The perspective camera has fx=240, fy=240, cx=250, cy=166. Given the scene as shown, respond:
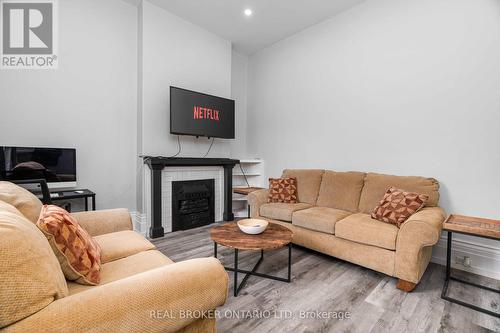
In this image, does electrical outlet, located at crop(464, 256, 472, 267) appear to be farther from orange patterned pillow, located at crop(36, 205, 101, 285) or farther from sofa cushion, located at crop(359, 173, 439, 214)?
orange patterned pillow, located at crop(36, 205, 101, 285)

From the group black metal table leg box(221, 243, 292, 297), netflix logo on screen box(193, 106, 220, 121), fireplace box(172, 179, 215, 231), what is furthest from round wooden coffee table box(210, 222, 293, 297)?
netflix logo on screen box(193, 106, 220, 121)

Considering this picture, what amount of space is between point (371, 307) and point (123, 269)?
1.72 meters

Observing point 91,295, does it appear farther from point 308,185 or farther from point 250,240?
point 308,185

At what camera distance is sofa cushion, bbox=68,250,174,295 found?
126 centimetres

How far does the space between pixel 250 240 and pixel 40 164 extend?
2.39m

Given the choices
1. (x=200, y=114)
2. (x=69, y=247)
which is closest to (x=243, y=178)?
(x=200, y=114)

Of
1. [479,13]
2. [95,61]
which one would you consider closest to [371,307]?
[479,13]

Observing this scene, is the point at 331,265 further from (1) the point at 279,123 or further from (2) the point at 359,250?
(1) the point at 279,123

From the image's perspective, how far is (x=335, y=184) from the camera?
307cm

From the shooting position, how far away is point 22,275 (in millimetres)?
719

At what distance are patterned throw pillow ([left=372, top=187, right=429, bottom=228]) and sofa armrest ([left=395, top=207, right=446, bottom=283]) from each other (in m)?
0.16

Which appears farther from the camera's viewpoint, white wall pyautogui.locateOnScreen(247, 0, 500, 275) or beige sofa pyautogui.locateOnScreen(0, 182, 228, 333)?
white wall pyautogui.locateOnScreen(247, 0, 500, 275)

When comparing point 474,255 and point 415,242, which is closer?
point 415,242

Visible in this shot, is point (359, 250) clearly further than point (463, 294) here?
Yes
